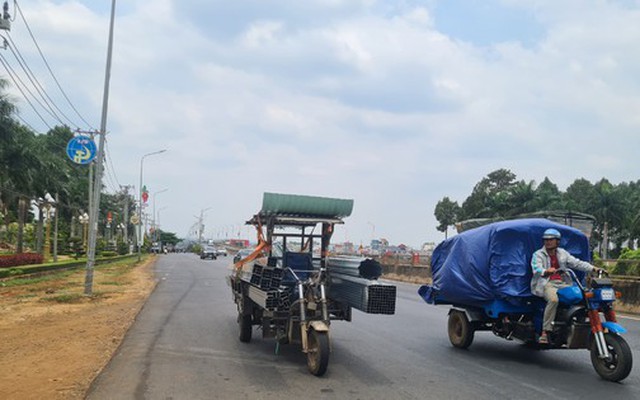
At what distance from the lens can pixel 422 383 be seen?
23.2 ft

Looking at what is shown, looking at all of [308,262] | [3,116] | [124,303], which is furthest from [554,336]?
[3,116]

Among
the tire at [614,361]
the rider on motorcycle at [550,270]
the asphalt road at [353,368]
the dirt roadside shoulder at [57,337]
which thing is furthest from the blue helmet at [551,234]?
the dirt roadside shoulder at [57,337]

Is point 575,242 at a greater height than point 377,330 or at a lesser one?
greater

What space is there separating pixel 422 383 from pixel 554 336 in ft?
6.90

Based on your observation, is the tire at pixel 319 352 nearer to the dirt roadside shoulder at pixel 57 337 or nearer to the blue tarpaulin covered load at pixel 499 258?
the dirt roadside shoulder at pixel 57 337

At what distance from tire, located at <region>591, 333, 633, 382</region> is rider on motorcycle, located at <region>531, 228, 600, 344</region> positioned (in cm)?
65

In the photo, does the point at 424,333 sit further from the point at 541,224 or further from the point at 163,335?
the point at 163,335

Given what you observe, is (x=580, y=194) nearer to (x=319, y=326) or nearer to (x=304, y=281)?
(x=304, y=281)

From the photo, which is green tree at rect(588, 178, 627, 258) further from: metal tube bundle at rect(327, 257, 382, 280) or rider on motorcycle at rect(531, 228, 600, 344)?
metal tube bundle at rect(327, 257, 382, 280)

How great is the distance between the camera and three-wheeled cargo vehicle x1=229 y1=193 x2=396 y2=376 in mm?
7555

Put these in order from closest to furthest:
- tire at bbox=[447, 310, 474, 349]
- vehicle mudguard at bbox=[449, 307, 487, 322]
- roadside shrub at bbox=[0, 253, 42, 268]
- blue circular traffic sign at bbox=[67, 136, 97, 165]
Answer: vehicle mudguard at bbox=[449, 307, 487, 322], tire at bbox=[447, 310, 474, 349], blue circular traffic sign at bbox=[67, 136, 97, 165], roadside shrub at bbox=[0, 253, 42, 268]

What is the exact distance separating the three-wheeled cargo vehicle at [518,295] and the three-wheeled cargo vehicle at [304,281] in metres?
1.80

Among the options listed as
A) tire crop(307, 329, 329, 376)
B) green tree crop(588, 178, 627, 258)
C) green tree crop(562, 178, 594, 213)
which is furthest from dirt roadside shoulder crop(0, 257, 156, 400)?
green tree crop(562, 178, 594, 213)

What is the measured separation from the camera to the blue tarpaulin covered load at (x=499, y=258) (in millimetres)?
8406
